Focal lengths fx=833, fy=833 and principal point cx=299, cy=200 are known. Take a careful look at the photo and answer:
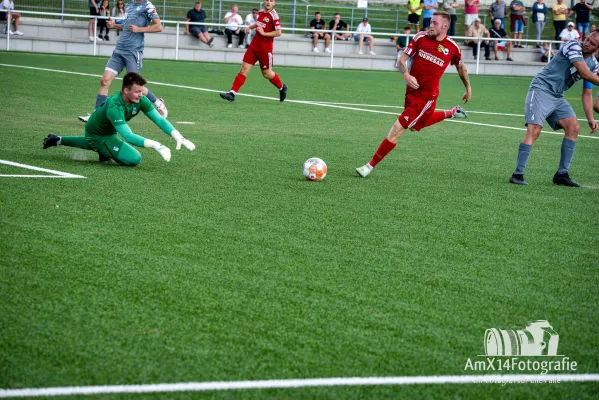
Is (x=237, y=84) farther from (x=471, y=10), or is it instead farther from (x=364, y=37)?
(x=471, y=10)

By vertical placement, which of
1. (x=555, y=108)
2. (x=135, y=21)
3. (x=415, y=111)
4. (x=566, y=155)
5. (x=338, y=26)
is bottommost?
(x=566, y=155)

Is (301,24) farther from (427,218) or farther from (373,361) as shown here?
(373,361)

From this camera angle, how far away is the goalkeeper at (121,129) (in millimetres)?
8977

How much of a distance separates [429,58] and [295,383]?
6.76m

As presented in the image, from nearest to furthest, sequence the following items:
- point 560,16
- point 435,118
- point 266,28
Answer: point 435,118 < point 266,28 < point 560,16

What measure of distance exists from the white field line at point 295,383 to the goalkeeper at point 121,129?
5192 mm

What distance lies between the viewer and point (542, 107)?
32.2 feet

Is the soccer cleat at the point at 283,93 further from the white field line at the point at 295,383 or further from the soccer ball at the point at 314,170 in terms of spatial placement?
the white field line at the point at 295,383

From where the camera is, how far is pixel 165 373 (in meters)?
3.95

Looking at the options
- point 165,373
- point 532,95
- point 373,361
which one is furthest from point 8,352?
point 532,95

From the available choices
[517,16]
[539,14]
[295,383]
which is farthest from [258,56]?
[539,14]

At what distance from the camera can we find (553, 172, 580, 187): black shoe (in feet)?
32.4

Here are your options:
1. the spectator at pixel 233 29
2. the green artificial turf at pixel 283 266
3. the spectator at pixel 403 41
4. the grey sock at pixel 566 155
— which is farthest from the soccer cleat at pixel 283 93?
the spectator at pixel 403 41

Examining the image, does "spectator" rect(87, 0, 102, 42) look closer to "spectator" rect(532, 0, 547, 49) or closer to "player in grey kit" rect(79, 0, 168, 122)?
"player in grey kit" rect(79, 0, 168, 122)
